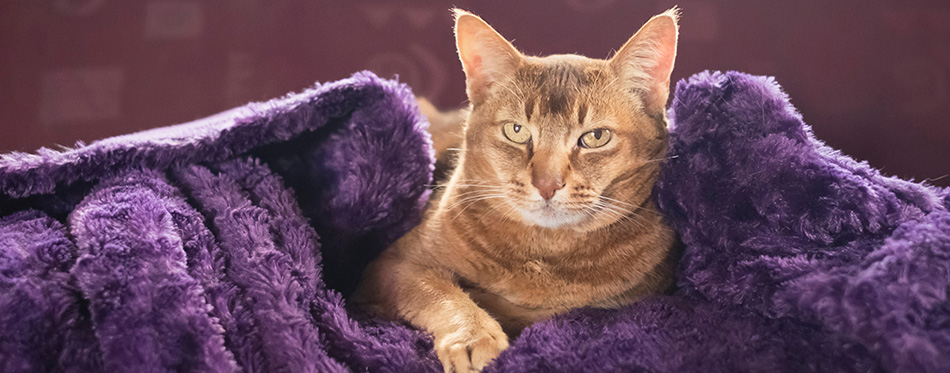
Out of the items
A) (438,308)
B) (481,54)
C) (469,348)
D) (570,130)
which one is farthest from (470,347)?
(481,54)

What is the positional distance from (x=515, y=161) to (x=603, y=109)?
0.55ft

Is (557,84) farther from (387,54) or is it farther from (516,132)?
(387,54)

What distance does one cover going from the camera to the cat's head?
0.91 metres

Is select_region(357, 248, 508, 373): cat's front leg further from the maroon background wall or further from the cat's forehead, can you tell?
the maroon background wall

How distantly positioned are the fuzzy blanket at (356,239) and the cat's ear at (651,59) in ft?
0.28

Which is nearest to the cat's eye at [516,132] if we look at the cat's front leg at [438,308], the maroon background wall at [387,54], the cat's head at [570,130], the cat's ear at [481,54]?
the cat's head at [570,130]

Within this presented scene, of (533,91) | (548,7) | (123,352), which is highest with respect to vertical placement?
(548,7)

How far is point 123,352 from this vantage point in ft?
1.98

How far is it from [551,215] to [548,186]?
0.05 metres

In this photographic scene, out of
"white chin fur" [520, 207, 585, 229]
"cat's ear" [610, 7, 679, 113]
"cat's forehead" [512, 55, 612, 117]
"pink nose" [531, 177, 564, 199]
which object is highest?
"cat's ear" [610, 7, 679, 113]

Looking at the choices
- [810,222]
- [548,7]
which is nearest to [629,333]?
[810,222]

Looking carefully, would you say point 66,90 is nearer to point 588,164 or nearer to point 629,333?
point 588,164

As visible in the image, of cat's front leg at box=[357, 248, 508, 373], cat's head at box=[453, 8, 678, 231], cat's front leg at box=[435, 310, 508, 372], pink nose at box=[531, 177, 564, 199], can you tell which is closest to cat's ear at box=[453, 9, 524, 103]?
cat's head at box=[453, 8, 678, 231]

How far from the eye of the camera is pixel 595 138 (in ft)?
3.09
